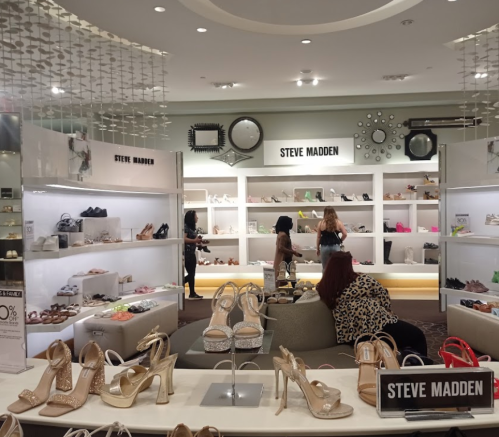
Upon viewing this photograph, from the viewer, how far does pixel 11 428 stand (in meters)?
1.45

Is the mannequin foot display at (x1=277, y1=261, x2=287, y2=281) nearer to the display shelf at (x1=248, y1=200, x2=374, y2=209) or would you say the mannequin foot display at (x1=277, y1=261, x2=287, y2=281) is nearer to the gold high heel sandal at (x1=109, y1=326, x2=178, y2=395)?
the display shelf at (x1=248, y1=200, x2=374, y2=209)

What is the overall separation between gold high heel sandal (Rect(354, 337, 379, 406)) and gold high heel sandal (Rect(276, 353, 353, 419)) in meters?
0.10

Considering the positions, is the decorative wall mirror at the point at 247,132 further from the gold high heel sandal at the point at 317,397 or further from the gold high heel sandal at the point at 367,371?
the gold high heel sandal at the point at 317,397

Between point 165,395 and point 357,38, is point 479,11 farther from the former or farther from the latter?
point 165,395

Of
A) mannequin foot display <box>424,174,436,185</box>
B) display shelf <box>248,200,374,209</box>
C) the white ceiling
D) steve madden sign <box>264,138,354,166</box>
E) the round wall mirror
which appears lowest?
display shelf <box>248,200,374,209</box>

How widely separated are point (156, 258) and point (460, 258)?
4.21 metres

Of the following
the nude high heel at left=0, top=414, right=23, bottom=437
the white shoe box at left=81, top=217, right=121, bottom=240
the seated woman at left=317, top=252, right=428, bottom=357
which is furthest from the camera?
the white shoe box at left=81, top=217, right=121, bottom=240

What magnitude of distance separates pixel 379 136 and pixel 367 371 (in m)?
7.45

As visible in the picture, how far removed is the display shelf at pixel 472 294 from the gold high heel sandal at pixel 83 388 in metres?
4.73

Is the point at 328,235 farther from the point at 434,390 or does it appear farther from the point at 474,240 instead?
the point at 434,390

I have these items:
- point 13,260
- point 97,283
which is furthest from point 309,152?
point 13,260

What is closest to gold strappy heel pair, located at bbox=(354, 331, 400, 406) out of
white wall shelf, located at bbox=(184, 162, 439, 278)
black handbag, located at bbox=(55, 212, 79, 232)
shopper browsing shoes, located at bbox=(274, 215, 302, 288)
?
black handbag, located at bbox=(55, 212, 79, 232)

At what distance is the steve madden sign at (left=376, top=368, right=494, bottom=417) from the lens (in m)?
1.57

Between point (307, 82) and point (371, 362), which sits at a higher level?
point (307, 82)
